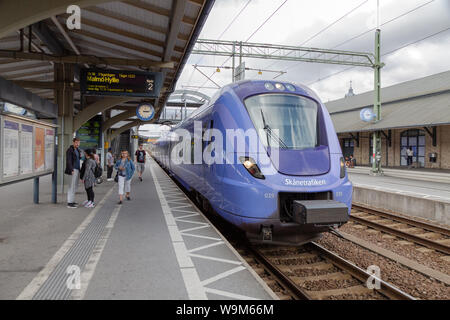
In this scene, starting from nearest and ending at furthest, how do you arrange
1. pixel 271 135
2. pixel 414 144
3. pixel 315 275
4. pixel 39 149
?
1. pixel 315 275
2. pixel 271 135
3. pixel 39 149
4. pixel 414 144

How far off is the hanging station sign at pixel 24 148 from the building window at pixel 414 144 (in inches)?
910

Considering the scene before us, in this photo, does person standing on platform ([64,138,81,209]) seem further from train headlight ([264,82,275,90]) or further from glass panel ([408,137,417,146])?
A: glass panel ([408,137,417,146])

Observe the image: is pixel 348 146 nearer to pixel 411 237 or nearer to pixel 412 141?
pixel 412 141

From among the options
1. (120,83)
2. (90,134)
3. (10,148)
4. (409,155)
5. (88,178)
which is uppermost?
(120,83)

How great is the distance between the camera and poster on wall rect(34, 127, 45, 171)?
7209 millimetres

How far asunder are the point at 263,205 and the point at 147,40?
6.19m

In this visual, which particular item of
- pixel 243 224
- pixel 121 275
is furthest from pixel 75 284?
pixel 243 224

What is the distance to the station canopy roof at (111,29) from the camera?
15.6 feet

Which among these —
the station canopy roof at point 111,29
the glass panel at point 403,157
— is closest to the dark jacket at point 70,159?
the station canopy roof at point 111,29

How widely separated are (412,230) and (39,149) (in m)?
8.82

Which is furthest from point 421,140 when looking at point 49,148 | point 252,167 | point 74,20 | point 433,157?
point 49,148

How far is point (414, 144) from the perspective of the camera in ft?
76.2

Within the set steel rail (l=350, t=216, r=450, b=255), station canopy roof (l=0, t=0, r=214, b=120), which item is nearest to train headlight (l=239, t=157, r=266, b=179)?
station canopy roof (l=0, t=0, r=214, b=120)

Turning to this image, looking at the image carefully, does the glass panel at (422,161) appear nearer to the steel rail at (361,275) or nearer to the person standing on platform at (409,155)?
the person standing on platform at (409,155)
